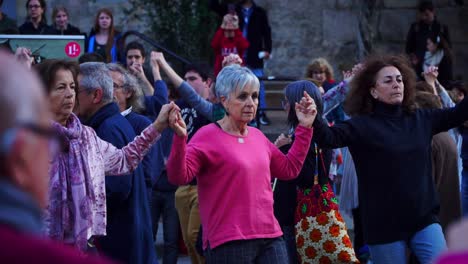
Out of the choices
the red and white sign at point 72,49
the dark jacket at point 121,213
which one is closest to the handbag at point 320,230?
the dark jacket at point 121,213

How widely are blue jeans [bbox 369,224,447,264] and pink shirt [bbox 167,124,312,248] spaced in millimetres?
758

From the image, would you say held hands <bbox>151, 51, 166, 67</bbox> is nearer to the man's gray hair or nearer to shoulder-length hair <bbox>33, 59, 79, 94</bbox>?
the man's gray hair

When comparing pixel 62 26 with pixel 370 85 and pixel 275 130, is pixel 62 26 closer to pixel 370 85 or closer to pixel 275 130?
pixel 275 130

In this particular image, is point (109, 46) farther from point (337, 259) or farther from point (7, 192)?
point (7, 192)

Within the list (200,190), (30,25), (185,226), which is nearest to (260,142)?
(200,190)

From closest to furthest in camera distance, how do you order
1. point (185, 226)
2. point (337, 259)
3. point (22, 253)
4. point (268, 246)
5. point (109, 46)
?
point (22, 253) → point (268, 246) → point (337, 259) → point (185, 226) → point (109, 46)

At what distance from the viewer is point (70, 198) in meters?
5.50

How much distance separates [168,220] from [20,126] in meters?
7.11

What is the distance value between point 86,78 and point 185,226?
2598mm

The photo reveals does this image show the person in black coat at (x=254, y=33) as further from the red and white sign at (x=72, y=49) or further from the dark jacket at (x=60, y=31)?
the red and white sign at (x=72, y=49)

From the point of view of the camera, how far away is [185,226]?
876 centimetres

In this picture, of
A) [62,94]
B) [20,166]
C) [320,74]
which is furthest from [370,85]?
[20,166]

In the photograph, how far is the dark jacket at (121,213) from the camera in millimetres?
6320

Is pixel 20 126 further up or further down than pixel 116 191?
further up
